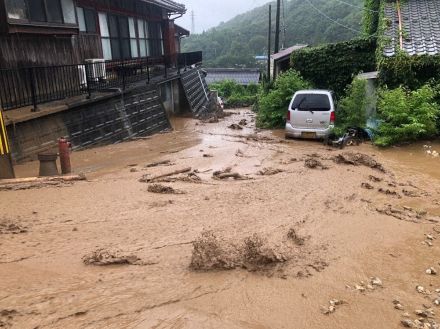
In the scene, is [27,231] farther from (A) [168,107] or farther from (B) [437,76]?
(A) [168,107]

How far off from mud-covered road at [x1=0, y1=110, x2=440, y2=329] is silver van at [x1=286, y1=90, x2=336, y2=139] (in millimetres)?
4073

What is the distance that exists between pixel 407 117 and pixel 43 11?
1082 cm

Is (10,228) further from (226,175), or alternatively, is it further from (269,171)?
(269,171)

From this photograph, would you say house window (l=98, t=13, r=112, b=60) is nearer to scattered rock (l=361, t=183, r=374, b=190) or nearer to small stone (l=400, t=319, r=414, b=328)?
scattered rock (l=361, t=183, r=374, b=190)

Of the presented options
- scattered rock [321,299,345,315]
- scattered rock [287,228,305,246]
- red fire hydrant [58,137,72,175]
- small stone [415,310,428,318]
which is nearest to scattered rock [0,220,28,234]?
red fire hydrant [58,137,72,175]

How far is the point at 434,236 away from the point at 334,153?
5.22 metres

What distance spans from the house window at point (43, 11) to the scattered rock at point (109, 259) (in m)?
8.29

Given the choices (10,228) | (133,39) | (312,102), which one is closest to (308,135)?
(312,102)

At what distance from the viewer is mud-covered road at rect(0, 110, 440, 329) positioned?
145 inches

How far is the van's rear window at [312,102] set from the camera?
1269 centimetres

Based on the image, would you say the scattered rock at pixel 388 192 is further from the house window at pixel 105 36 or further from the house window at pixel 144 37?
the house window at pixel 144 37

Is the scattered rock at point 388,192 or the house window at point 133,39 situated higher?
the house window at point 133,39

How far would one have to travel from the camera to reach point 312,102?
42.1 feet

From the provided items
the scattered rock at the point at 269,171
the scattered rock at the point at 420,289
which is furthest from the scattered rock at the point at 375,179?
the scattered rock at the point at 420,289
